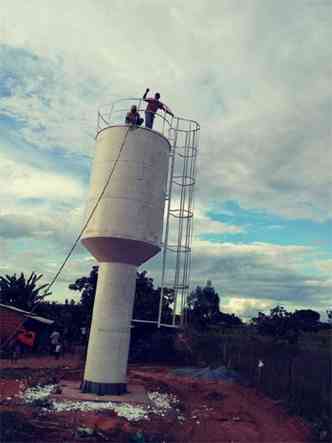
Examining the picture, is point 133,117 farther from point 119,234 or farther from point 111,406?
point 111,406

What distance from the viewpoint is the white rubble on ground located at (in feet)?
42.4

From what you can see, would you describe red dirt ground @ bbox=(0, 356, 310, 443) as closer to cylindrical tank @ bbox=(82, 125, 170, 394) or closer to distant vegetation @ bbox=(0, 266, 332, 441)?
distant vegetation @ bbox=(0, 266, 332, 441)

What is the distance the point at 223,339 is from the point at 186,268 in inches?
414

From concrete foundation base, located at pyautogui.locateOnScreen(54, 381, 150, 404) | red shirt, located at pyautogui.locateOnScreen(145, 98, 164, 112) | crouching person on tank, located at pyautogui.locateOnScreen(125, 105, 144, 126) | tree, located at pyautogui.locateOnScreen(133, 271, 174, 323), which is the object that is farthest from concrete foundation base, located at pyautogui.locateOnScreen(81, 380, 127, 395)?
tree, located at pyautogui.locateOnScreen(133, 271, 174, 323)

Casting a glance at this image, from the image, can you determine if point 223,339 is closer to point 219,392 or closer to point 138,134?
point 219,392

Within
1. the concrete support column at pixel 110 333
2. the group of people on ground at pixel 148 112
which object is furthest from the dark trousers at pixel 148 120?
the concrete support column at pixel 110 333

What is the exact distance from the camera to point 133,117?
16.2m

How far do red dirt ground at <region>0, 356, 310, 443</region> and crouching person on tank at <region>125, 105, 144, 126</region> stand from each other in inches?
401

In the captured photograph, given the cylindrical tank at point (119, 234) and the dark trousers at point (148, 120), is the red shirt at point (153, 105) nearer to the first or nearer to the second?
the dark trousers at point (148, 120)

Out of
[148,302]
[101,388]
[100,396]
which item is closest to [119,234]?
[101,388]

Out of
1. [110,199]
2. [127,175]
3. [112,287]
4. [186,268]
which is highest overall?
[127,175]

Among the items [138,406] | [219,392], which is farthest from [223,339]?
[138,406]

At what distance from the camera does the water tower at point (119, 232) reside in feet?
49.5

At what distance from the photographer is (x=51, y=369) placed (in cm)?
2184
